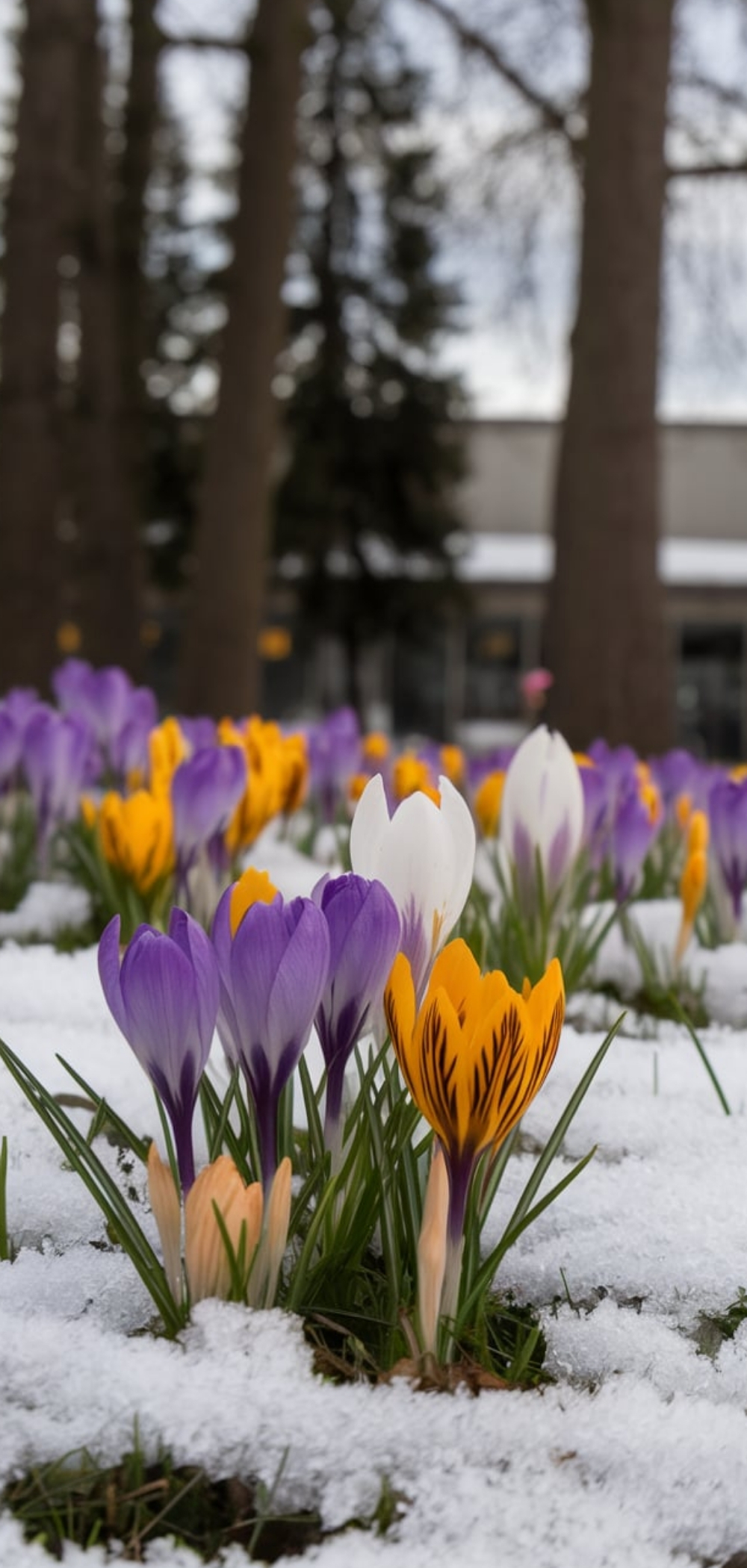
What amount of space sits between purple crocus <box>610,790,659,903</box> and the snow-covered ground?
840mm

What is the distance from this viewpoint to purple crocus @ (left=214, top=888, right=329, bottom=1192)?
3.26 ft

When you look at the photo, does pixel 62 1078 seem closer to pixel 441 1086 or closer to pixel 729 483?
pixel 441 1086

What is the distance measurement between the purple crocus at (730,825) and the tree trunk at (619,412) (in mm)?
3636

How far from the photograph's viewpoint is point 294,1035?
1024 mm

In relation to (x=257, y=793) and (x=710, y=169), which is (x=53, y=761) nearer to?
(x=257, y=793)

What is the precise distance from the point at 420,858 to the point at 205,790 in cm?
91

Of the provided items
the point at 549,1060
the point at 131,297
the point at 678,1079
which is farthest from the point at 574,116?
the point at 549,1060

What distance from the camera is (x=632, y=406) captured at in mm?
6055

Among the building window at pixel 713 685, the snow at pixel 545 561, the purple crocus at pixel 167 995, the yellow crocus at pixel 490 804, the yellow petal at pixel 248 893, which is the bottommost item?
the building window at pixel 713 685

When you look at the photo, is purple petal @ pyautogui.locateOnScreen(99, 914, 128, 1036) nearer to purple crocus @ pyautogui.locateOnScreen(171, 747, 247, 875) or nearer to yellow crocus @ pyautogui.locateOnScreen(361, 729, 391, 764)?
purple crocus @ pyautogui.locateOnScreen(171, 747, 247, 875)

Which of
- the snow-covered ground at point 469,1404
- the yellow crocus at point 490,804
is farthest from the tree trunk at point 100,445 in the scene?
the snow-covered ground at point 469,1404

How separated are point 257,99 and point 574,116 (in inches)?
91.3

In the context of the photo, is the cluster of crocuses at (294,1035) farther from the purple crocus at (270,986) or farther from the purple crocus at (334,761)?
the purple crocus at (334,761)

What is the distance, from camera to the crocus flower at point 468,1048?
3.21 feet
